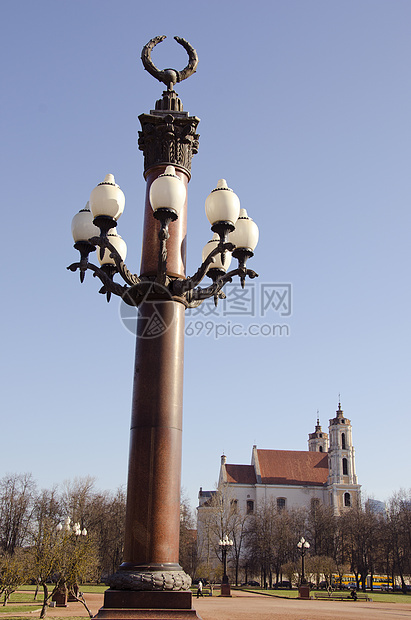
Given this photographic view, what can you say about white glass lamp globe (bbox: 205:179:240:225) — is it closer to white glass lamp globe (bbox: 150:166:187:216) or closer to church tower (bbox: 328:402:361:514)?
white glass lamp globe (bbox: 150:166:187:216)

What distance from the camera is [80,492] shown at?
57344 millimetres

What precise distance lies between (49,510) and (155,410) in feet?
185

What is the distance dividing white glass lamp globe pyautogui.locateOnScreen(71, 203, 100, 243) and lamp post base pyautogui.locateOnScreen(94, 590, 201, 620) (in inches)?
160

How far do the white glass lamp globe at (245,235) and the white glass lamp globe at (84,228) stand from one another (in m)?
1.75

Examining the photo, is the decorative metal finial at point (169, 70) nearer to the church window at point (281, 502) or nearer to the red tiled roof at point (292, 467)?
the church window at point (281, 502)

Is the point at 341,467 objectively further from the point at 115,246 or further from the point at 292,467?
the point at 115,246

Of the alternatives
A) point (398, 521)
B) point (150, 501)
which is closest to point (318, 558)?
point (398, 521)

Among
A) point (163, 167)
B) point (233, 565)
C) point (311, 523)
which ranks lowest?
point (233, 565)

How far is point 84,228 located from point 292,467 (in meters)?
80.0

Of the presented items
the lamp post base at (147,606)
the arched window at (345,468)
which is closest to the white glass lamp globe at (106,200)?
the lamp post base at (147,606)

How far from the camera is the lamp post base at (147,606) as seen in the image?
Answer: 489 centimetres

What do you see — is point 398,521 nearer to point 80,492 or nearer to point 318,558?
point 318,558

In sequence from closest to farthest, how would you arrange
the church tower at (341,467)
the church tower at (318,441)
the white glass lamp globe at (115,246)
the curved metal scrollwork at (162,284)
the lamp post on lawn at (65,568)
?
the curved metal scrollwork at (162,284) < the white glass lamp globe at (115,246) < the lamp post on lawn at (65,568) < the church tower at (341,467) < the church tower at (318,441)

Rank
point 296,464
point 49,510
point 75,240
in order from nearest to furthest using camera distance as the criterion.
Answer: point 75,240 < point 49,510 < point 296,464
